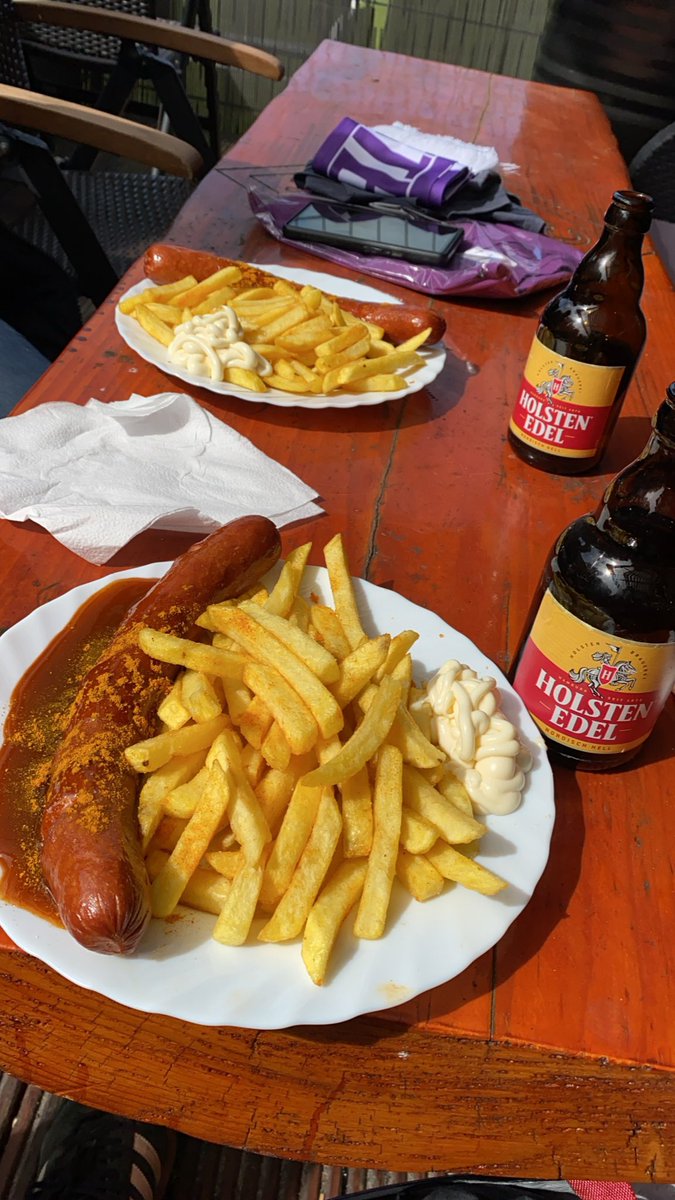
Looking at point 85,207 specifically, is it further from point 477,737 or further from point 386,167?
point 477,737

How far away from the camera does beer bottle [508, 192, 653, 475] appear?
5.03ft

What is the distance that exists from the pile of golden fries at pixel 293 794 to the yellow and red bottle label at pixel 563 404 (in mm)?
737

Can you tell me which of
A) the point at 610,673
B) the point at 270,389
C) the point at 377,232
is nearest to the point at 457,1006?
the point at 610,673

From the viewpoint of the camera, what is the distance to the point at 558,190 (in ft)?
10.8

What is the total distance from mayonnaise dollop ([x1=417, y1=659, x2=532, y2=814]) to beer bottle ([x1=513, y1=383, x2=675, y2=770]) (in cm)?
8

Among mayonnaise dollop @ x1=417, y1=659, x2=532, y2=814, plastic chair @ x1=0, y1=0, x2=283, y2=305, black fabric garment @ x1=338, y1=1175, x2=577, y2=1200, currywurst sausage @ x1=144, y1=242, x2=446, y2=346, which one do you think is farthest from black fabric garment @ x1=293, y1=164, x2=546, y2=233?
black fabric garment @ x1=338, y1=1175, x2=577, y2=1200

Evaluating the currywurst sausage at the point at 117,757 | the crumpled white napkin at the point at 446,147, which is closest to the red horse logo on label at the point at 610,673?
the currywurst sausage at the point at 117,757

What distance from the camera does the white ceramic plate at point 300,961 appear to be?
848 mm

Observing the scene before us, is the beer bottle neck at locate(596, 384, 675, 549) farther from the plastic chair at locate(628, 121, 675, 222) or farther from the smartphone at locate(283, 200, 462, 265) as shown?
the plastic chair at locate(628, 121, 675, 222)

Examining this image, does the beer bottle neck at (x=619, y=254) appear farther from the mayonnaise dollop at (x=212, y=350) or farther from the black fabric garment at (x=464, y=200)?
the black fabric garment at (x=464, y=200)

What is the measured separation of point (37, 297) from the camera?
9.02 ft

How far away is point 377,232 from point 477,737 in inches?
73.4

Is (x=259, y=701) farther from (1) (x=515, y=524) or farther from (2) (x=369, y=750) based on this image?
(1) (x=515, y=524)

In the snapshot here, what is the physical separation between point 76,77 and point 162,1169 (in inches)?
255
